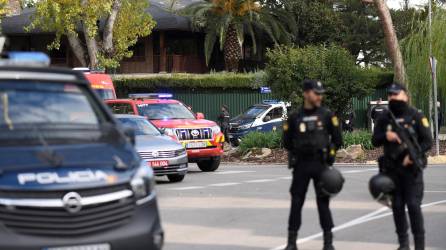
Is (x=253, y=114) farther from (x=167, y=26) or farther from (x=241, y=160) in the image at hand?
(x=167, y=26)

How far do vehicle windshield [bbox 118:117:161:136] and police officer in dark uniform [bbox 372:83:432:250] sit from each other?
31.7 feet

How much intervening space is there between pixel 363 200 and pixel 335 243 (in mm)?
4295

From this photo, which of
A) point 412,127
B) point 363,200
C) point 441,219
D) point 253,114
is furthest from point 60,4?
point 412,127

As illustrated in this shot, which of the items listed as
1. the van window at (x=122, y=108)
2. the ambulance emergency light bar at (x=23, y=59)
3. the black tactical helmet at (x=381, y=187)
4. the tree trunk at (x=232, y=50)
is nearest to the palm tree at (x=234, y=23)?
the tree trunk at (x=232, y=50)

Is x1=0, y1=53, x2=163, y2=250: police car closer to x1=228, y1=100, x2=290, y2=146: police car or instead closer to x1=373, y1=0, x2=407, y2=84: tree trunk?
x1=373, y1=0, x2=407, y2=84: tree trunk

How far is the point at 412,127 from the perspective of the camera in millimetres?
8578

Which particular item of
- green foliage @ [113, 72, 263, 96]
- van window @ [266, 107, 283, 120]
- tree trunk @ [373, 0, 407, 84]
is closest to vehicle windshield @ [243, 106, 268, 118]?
van window @ [266, 107, 283, 120]

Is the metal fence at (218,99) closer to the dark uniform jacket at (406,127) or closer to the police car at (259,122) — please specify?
the police car at (259,122)

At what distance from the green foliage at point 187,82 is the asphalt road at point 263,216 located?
23206 millimetres

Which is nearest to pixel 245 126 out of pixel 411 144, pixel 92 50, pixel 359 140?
pixel 92 50

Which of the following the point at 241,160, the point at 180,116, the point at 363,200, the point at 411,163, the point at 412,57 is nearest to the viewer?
the point at 411,163

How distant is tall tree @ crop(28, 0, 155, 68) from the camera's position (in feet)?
110

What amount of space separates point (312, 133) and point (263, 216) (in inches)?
154

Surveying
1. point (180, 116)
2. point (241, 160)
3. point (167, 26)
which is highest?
point (167, 26)
